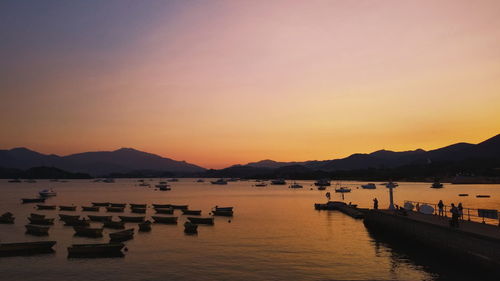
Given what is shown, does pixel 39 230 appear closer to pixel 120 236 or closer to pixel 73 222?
pixel 73 222

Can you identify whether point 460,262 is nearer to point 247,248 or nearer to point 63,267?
point 247,248

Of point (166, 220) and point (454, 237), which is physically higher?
point (454, 237)

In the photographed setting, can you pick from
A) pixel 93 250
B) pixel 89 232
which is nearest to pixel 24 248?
pixel 93 250

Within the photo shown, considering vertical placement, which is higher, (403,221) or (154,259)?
(403,221)

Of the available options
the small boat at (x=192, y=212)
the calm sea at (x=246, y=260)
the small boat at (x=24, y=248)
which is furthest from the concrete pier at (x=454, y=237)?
the small boat at (x=192, y=212)

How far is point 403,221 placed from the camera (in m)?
47.1

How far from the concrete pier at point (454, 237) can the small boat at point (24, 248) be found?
40.6m

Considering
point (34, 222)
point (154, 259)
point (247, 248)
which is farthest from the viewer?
point (34, 222)

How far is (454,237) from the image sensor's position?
112 feet

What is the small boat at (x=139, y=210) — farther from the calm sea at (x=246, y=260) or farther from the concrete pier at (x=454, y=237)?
the concrete pier at (x=454, y=237)

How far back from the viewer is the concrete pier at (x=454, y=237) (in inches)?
1137

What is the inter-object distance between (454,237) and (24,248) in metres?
43.4

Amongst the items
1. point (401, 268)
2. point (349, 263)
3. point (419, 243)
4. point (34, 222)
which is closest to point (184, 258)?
point (349, 263)

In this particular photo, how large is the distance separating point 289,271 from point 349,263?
6977mm
